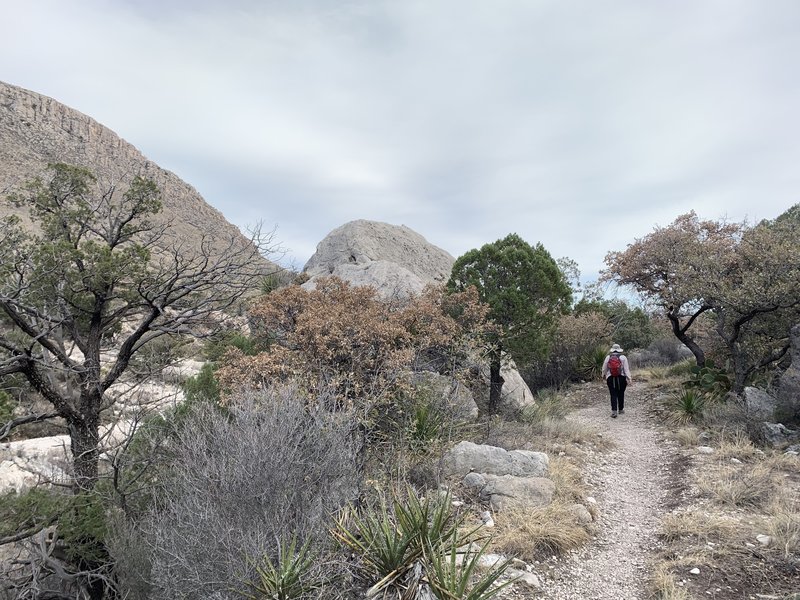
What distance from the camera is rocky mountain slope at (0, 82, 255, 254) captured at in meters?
27.7

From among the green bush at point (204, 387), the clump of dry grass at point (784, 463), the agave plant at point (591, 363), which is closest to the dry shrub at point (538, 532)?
the clump of dry grass at point (784, 463)

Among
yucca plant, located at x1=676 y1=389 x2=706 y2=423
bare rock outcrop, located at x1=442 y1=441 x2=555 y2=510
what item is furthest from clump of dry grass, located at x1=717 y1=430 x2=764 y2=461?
bare rock outcrop, located at x1=442 y1=441 x2=555 y2=510

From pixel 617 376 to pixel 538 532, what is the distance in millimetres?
7617

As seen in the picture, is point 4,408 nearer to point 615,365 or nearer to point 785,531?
point 785,531

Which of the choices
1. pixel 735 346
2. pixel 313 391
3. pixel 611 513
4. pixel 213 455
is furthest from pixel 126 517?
pixel 735 346

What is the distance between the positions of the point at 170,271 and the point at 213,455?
4137 mm

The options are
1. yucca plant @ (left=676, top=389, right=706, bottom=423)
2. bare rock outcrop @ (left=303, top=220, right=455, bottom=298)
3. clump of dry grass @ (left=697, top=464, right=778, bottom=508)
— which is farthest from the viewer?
bare rock outcrop @ (left=303, top=220, right=455, bottom=298)

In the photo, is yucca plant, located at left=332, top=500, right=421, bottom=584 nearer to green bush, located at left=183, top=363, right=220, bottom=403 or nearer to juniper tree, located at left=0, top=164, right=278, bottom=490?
juniper tree, located at left=0, top=164, right=278, bottom=490

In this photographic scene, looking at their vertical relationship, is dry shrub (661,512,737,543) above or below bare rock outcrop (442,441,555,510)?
below

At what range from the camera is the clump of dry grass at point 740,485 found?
583cm

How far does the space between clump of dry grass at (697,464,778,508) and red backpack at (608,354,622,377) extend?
4.55 m

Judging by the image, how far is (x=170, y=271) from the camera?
7754 mm

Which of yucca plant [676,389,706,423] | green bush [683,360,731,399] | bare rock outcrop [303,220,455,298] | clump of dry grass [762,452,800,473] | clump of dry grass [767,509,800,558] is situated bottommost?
clump of dry grass [767,509,800,558]

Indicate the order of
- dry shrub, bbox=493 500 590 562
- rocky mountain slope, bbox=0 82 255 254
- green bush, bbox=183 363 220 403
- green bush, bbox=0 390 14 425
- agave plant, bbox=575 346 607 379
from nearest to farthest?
dry shrub, bbox=493 500 590 562 < green bush, bbox=0 390 14 425 < green bush, bbox=183 363 220 403 < agave plant, bbox=575 346 607 379 < rocky mountain slope, bbox=0 82 255 254
